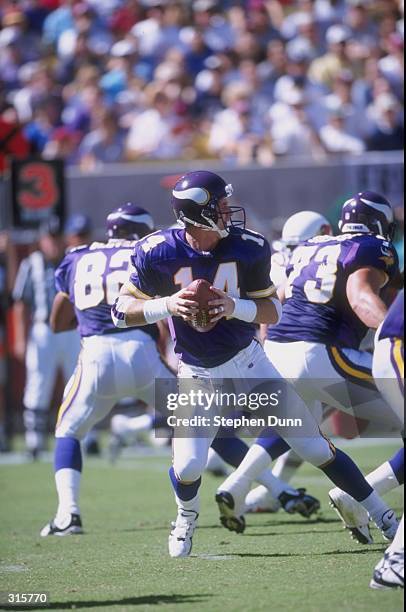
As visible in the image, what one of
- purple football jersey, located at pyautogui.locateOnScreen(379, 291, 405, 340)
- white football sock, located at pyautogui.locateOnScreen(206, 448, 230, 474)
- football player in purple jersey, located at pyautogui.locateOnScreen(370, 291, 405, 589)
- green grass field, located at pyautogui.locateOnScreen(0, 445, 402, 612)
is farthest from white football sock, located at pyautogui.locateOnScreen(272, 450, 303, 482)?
purple football jersey, located at pyautogui.locateOnScreen(379, 291, 405, 340)

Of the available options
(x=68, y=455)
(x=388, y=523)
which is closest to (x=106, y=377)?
(x=68, y=455)

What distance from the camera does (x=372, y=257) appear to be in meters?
5.99

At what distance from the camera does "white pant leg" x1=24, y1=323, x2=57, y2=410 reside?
11141 millimetres

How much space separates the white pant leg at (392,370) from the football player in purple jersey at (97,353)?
2.66 meters

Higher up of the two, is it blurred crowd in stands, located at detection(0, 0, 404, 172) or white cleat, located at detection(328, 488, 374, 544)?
blurred crowd in stands, located at detection(0, 0, 404, 172)

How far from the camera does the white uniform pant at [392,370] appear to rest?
462cm

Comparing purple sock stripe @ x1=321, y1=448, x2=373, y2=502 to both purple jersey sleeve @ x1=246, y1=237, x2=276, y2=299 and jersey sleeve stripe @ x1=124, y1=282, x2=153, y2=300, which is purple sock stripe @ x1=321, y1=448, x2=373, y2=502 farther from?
jersey sleeve stripe @ x1=124, y1=282, x2=153, y2=300

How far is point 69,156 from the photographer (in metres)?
14.0

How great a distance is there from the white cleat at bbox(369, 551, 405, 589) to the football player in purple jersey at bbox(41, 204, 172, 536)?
2.75 m

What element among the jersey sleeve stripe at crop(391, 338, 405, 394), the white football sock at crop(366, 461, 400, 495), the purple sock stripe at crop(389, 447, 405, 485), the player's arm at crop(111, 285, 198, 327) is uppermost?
the jersey sleeve stripe at crop(391, 338, 405, 394)

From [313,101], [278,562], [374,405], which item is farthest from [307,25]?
[278,562]

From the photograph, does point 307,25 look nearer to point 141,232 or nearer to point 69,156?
point 69,156

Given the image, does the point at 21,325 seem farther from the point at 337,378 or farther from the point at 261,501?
the point at 337,378

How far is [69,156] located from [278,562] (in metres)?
9.17
